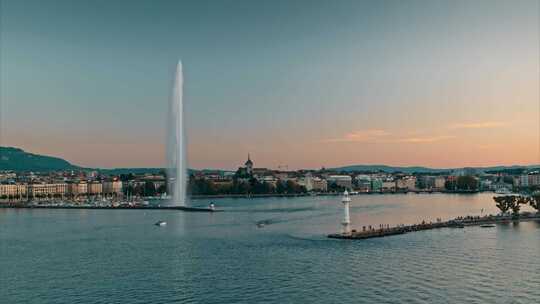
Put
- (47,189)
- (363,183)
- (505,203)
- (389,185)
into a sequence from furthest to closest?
1. (389,185)
2. (363,183)
3. (47,189)
4. (505,203)

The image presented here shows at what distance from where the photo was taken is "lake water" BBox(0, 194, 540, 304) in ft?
56.9

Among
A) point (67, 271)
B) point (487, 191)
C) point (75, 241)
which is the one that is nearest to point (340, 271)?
point (67, 271)

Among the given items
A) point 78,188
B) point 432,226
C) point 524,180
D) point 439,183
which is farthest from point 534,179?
point 432,226

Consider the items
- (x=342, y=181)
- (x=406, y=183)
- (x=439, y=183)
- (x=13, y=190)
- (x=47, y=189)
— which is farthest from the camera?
(x=406, y=183)

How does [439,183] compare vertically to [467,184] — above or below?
above

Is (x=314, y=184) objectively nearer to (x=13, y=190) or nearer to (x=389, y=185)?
(x=389, y=185)

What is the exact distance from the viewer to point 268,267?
70.7ft

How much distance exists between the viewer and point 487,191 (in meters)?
116

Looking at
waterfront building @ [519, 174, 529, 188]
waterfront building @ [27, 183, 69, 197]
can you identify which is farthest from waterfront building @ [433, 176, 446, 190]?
waterfront building @ [27, 183, 69, 197]

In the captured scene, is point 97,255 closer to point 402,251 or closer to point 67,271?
point 67,271

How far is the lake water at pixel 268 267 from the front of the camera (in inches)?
682

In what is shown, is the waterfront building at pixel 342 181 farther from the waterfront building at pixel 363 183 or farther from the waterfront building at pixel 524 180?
the waterfront building at pixel 524 180

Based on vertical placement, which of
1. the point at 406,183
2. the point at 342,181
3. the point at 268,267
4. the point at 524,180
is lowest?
the point at 268,267

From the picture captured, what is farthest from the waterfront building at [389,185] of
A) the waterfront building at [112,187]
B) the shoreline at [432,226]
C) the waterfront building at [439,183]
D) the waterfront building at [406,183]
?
the shoreline at [432,226]
